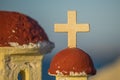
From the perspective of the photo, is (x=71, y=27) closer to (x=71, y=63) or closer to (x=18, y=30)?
(x=71, y=63)

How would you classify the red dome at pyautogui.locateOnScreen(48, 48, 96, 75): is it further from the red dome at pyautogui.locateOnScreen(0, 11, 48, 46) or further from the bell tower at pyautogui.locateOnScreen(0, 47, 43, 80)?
the red dome at pyautogui.locateOnScreen(0, 11, 48, 46)

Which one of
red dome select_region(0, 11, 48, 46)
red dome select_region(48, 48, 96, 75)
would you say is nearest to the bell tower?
red dome select_region(0, 11, 48, 46)

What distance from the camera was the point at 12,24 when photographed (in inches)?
314

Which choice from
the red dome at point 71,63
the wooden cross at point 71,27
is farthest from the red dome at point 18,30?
the wooden cross at point 71,27

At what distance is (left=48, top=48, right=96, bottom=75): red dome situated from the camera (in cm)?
813

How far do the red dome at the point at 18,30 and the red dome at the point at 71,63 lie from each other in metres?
0.51

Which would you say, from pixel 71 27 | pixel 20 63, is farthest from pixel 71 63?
pixel 71 27

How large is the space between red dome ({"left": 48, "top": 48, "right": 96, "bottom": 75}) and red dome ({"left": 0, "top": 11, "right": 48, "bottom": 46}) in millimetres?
510

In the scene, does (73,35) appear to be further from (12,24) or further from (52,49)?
(12,24)

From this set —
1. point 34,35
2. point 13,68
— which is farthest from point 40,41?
point 13,68

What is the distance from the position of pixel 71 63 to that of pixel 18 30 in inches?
49.4

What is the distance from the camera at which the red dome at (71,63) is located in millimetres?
8133

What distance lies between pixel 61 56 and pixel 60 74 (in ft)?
1.29

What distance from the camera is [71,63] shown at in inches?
321
